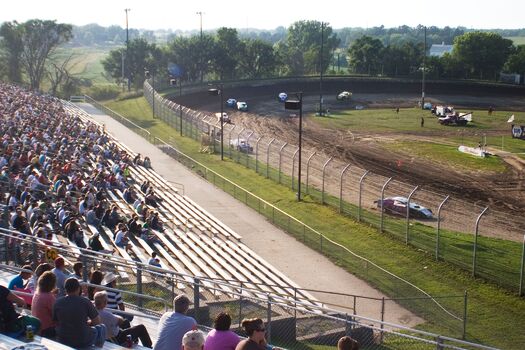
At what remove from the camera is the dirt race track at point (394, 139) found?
130 ft

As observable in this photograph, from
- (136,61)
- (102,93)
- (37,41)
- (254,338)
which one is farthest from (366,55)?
(254,338)

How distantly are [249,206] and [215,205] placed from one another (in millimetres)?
1713

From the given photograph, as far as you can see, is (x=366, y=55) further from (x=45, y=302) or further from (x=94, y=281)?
(x=45, y=302)

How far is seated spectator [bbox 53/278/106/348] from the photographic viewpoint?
34.0 ft

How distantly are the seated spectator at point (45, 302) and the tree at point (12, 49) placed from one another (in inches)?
3675

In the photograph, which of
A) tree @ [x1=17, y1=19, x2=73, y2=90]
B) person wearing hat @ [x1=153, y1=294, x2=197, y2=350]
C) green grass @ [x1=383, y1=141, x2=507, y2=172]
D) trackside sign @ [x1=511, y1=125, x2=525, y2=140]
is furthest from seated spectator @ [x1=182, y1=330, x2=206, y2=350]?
tree @ [x1=17, y1=19, x2=73, y2=90]

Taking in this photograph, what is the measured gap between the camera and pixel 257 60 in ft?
382

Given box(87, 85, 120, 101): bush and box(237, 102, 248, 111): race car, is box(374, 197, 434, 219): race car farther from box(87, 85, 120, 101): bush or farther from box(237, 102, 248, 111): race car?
box(87, 85, 120, 101): bush

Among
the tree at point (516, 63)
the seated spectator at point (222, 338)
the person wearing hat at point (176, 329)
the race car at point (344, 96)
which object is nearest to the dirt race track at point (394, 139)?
the race car at point (344, 96)

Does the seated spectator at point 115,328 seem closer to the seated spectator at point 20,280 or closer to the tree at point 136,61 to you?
the seated spectator at point 20,280

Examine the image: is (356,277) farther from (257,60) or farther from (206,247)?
(257,60)

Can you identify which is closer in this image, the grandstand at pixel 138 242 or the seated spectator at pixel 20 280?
the seated spectator at pixel 20 280

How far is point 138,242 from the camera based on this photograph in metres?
26.5

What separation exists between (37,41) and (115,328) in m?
95.3
